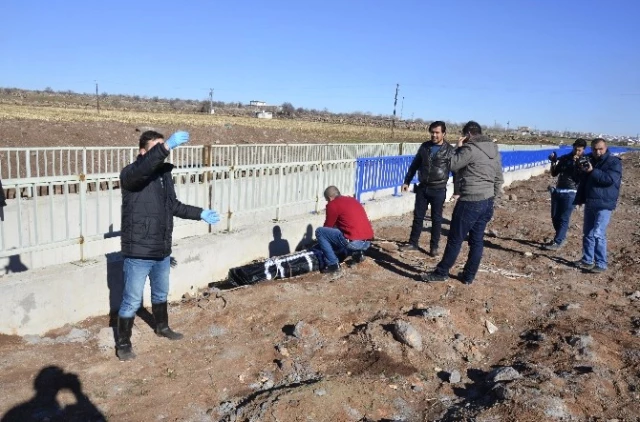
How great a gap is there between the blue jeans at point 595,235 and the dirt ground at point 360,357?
547 millimetres

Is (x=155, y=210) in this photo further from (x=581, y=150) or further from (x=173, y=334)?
(x=581, y=150)

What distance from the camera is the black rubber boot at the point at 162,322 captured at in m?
4.42

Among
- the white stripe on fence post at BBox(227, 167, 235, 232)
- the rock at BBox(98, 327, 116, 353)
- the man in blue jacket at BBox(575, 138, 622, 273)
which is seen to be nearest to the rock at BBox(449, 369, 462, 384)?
the rock at BBox(98, 327, 116, 353)

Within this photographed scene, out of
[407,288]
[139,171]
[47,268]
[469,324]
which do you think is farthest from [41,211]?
[469,324]

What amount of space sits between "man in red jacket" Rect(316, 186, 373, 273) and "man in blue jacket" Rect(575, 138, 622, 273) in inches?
114

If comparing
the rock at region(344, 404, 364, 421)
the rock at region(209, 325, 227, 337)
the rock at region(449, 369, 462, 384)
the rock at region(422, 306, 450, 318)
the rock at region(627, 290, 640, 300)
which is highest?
the rock at region(422, 306, 450, 318)

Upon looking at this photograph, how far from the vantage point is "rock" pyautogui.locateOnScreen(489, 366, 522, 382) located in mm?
3680

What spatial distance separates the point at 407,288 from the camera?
5.72m

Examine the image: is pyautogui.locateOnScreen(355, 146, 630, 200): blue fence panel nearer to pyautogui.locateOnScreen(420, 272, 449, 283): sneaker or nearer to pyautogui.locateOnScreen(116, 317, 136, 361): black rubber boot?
pyautogui.locateOnScreen(420, 272, 449, 283): sneaker

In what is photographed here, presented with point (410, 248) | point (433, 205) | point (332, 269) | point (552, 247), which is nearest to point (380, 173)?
point (410, 248)

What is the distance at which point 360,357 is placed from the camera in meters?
4.15

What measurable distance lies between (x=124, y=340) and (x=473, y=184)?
369cm

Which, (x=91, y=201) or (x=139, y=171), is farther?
(x=91, y=201)

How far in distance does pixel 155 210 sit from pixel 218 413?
1541mm
